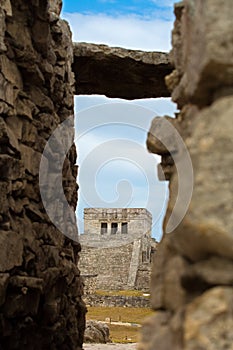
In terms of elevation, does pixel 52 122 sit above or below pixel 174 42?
above

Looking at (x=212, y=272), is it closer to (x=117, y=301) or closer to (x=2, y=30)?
(x=2, y=30)

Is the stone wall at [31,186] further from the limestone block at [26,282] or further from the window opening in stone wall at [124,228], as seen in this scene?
the window opening in stone wall at [124,228]

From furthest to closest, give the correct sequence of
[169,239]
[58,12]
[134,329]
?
1. [134,329]
2. [58,12]
3. [169,239]

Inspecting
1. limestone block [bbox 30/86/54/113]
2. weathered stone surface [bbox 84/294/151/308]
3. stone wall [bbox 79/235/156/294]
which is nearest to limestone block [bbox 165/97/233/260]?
limestone block [bbox 30/86/54/113]

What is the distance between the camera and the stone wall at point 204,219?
65.4 inches

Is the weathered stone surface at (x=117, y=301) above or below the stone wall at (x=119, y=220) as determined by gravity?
below

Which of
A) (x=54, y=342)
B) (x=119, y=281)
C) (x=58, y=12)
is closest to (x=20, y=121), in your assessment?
(x=58, y=12)

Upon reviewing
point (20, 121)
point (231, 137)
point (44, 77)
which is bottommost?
point (231, 137)

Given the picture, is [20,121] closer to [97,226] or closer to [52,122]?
[52,122]

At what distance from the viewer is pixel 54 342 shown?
594 cm

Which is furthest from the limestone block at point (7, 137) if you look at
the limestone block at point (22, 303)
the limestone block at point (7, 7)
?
the limestone block at point (22, 303)

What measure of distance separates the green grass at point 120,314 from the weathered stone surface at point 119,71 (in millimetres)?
9974

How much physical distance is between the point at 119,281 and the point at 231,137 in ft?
101

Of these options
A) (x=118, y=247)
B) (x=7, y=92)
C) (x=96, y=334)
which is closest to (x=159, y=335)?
(x=7, y=92)
